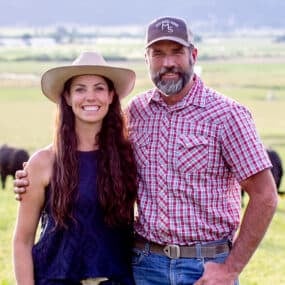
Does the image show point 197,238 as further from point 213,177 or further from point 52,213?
point 52,213

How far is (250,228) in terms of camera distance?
5410 mm

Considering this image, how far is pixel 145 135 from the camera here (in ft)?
18.3

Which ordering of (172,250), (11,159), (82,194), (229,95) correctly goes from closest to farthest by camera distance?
(82,194), (172,250), (11,159), (229,95)

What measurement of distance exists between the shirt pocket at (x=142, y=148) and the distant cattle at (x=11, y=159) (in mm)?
15750

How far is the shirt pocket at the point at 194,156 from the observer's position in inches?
213

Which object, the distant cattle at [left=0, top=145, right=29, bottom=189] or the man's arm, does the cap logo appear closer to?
the man's arm

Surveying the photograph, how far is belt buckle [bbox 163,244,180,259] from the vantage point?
5.49m

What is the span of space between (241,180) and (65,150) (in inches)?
39.1

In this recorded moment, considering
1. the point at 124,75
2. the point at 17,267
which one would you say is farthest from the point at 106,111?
the point at 17,267

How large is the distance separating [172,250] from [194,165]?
1.65 feet

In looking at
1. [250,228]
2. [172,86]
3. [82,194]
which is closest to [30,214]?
[82,194]

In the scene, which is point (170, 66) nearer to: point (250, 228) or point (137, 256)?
point (250, 228)

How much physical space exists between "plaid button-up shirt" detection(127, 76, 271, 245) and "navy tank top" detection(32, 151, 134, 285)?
261 millimetres

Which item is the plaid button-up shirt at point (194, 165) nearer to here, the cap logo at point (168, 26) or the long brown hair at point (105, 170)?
the long brown hair at point (105, 170)
